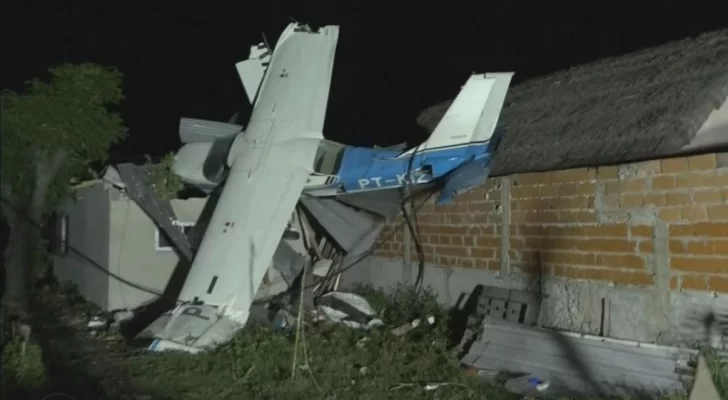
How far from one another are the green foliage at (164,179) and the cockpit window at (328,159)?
215cm

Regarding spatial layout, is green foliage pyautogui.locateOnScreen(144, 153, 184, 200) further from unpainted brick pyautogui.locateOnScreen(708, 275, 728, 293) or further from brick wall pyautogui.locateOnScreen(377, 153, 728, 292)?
unpainted brick pyautogui.locateOnScreen(708, 275, 728, 293)

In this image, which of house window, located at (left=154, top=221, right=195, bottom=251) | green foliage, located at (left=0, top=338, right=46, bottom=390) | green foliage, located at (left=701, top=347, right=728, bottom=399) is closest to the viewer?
green foliage, located at (left=0, top=338, right=46, bottom=390)

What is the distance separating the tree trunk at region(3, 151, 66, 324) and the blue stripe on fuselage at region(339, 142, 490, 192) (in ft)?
12.3

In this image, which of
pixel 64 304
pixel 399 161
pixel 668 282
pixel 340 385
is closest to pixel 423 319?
pixel 399 161

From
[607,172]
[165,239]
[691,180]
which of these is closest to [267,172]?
[165,239]

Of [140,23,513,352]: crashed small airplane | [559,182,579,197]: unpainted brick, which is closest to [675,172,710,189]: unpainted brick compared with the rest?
[559,182,579,197]: unpainted brick

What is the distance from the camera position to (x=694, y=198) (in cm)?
619

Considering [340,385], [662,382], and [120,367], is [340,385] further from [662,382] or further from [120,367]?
[662,382]

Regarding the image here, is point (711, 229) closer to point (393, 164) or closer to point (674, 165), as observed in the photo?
point (674, 165)

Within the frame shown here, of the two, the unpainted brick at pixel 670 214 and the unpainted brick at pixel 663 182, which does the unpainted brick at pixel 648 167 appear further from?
the unpainted brick at pixel 670 214

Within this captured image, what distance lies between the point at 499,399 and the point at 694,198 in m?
2.40

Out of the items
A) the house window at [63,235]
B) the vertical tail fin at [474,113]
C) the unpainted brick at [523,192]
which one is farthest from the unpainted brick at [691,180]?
the house window at [63,235]

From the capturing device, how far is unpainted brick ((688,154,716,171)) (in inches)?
239

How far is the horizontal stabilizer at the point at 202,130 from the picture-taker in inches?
410
